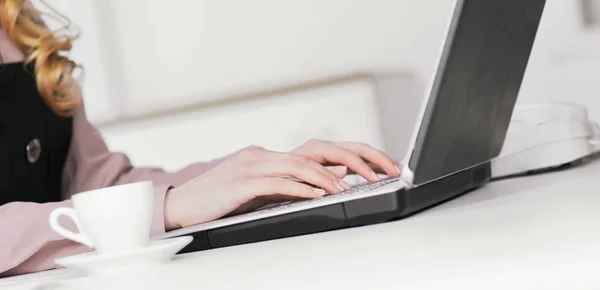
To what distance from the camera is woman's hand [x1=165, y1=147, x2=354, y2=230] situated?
638mm

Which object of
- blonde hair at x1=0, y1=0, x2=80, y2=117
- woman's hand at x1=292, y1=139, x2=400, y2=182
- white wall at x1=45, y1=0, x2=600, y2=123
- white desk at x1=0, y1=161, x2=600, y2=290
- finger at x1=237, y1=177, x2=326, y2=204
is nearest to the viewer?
white desk at x1=0, y1=161, x2=600, y2=290

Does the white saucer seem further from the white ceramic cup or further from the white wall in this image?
the white wall

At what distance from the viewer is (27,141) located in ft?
3.34

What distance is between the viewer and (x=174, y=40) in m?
1.81

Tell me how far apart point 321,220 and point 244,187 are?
91 millimetres

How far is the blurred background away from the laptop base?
1011mm

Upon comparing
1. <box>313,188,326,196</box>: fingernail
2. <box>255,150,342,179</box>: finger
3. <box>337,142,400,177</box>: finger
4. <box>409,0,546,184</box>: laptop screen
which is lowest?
<box>337,142,400,177</box>: finger

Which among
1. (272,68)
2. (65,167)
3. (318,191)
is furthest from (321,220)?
(272,68)

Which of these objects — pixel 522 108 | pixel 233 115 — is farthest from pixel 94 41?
pixel 522 108

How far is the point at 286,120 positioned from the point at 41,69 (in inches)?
25.6

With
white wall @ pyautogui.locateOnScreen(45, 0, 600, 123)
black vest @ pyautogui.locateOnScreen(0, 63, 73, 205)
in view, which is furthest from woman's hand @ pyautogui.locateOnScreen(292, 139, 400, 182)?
white wall @ pyautogui.locateOnScreen(45, 0, 600, 123)

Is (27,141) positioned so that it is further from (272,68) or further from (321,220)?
(272,68)

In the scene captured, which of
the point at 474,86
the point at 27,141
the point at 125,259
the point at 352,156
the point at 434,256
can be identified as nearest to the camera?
the point at 434,256

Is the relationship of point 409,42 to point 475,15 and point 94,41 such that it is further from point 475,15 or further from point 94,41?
point 475,15
